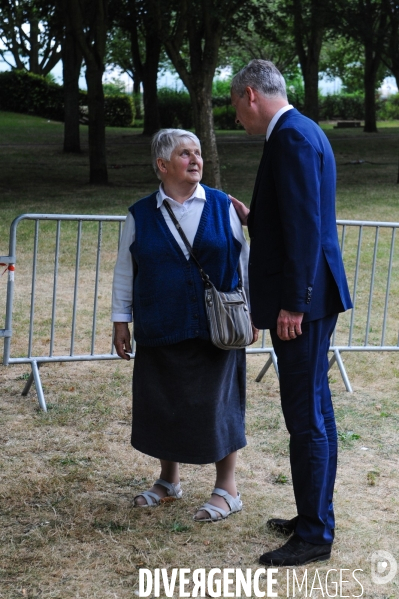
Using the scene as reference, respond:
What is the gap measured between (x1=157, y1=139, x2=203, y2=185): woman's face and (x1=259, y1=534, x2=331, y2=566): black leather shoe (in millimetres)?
1669

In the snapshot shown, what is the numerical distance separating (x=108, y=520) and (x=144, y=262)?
1.29 m

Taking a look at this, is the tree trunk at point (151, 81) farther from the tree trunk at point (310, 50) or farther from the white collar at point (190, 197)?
the white collar at point (190, 197)

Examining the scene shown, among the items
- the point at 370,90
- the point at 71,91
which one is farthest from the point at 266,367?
the point at 370,90

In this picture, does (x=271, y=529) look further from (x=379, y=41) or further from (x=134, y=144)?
(x=134, y=144)

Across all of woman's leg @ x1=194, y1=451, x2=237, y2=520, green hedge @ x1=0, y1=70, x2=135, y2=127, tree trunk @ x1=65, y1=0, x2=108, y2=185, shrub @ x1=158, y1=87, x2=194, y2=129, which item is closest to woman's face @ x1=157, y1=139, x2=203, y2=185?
woman's leg @ x1=194, y1=451, x2=237, y2=520

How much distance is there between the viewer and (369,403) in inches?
245

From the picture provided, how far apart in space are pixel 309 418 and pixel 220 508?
89cm

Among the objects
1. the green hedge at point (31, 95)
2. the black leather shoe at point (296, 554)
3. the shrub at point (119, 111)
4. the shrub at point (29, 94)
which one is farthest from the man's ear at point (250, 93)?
the shrub at point (119, 111)

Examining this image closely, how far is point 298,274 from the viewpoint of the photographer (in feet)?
11.1

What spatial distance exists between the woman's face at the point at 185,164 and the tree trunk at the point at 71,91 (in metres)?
22.0

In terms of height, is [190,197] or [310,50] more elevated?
[310,50]

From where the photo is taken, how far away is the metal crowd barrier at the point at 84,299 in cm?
601

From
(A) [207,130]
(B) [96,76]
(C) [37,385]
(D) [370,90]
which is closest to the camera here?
(C) [37,385]

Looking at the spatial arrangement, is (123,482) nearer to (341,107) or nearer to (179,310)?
(179,310)
